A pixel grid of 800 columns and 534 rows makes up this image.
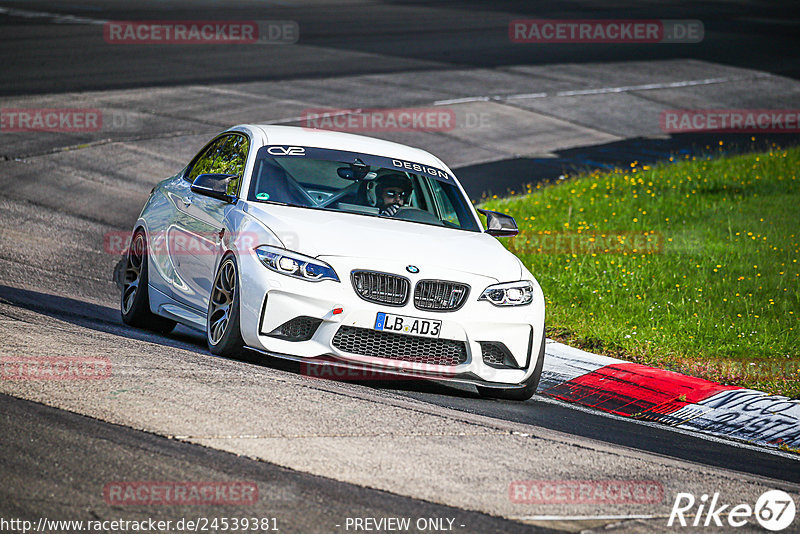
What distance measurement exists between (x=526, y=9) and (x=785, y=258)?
29328 millimetres

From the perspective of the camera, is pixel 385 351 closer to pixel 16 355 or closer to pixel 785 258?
pixel 16 355

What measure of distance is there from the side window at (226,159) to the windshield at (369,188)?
20 centimetres

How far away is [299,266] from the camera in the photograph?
286 inches

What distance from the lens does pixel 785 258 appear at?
505 inches

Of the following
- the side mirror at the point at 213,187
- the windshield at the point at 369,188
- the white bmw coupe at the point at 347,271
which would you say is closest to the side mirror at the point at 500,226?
the white bmw coupe at the point at 347,271

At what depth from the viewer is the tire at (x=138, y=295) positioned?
9117 mm

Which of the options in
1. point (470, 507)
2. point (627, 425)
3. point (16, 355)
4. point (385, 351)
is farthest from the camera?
point (627, 425)

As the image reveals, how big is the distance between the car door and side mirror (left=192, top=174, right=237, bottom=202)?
82 millimetres

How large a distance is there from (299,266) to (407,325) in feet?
2.58

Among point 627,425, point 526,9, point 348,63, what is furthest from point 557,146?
point 526,9
